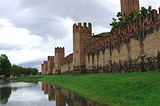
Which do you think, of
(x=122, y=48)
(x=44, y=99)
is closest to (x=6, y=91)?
(x=44, y=99)

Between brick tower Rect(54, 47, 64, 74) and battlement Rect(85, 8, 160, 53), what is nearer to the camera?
battlement Rect(85, 8, 160, 53)

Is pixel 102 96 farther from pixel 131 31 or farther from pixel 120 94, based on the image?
pixel 131 31

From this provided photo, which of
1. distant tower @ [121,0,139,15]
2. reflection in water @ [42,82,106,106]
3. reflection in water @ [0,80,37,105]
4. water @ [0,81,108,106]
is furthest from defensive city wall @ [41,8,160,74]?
distant tower @ [121,0,139,15]

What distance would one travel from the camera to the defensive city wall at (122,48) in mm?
13992

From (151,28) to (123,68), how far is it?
5539 mm

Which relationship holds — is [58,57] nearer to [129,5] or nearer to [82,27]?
[82,27]

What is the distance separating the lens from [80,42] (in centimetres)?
3047

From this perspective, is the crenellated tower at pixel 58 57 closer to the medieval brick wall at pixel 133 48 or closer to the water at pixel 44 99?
the medieval brick wall at pixel 133 48

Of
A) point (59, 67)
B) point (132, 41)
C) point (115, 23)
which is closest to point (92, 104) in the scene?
point (132, 41)

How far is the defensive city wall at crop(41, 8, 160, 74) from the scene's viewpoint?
45.9 ft

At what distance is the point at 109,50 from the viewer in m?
21.7

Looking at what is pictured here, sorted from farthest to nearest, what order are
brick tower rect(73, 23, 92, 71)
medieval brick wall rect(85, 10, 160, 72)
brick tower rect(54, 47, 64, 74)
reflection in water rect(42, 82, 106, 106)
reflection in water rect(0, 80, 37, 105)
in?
brick tower rect(54, 47, 64, 74) < brick tower rect(73, 23, 92, 71) < medieval brick wall rect(85, 10, 160, 72) < reflection in water rect(0, 80, 37, 105) < reflection in water rect(42, 82, 106, 106)

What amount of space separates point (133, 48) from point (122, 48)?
219 cm

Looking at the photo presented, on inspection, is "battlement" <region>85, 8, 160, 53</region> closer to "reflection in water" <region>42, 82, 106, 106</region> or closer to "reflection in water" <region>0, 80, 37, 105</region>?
"reflection in water" <region>42, 82, 106, 106</region>
